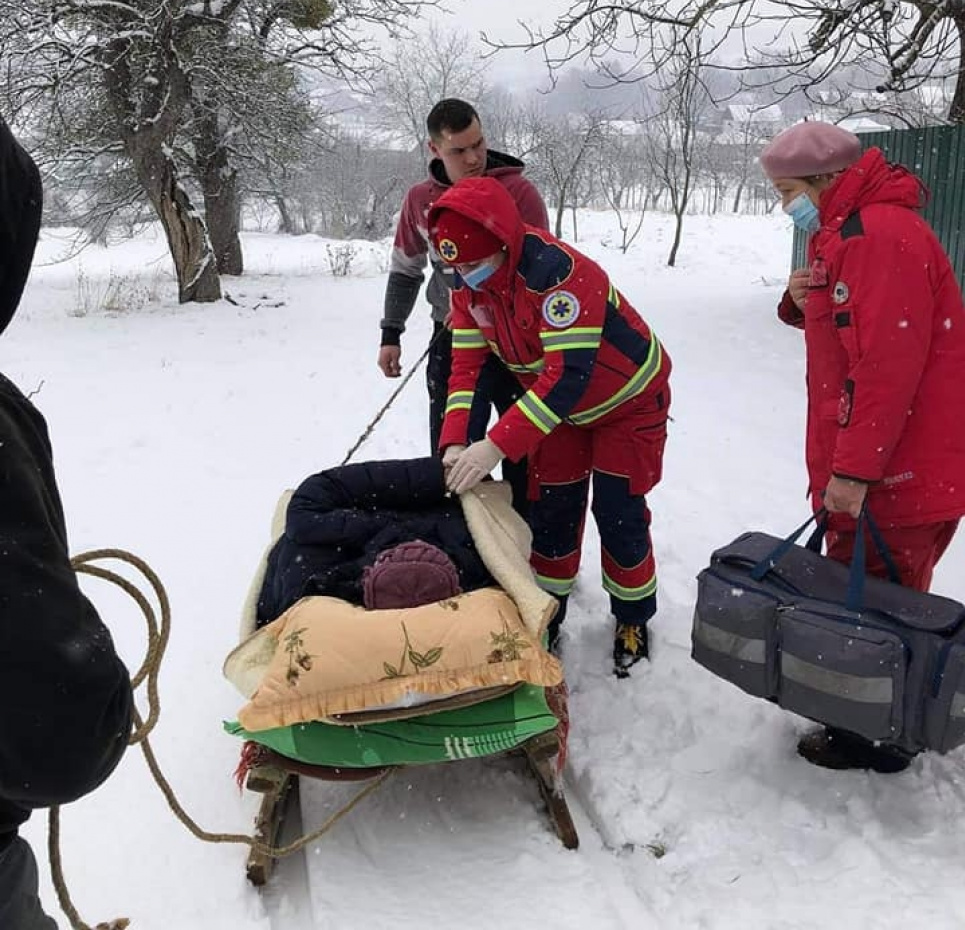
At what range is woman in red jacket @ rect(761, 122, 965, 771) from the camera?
84.0 inches

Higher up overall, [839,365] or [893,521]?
[839,365]

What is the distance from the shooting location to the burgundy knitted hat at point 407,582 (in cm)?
233

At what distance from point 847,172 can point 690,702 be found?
5.67ft

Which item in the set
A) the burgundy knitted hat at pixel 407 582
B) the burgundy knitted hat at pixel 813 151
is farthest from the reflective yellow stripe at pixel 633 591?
the burgundy knitted hat at pixel 813 151

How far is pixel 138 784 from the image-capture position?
2760mm

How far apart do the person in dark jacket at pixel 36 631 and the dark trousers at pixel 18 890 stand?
108 mm

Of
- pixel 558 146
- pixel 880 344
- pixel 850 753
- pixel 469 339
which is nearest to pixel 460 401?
pixel 469 339

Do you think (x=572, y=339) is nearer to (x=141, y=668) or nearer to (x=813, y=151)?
(x=813, y=151)

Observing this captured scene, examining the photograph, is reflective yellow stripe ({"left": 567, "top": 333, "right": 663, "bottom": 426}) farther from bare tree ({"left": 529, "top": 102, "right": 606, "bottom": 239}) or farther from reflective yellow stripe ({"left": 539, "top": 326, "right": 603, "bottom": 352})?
bare tree ({"left": 529, "top": 102, "right": 606, "bottom": 239})

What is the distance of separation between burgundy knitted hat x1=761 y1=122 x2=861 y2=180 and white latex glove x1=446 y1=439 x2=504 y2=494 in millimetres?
1103

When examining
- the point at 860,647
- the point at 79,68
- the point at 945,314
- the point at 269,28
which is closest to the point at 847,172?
the point at 945,314

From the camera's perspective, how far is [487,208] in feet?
8.26

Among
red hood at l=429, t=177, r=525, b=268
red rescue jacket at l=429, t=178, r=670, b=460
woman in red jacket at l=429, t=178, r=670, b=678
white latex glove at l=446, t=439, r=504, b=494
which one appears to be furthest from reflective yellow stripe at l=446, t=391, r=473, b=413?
red hood at l=429, t=177, r=525, b=268

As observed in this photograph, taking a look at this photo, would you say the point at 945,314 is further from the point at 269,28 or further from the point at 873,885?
the point at 269,28
